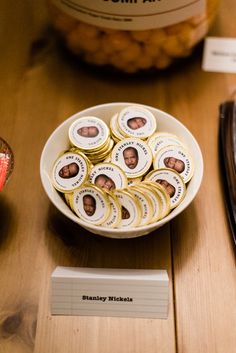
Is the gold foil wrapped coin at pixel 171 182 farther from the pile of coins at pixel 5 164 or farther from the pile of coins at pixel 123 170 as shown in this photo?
the pile of coins at pixel 5 164

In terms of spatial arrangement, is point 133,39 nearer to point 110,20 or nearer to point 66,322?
point 110,20

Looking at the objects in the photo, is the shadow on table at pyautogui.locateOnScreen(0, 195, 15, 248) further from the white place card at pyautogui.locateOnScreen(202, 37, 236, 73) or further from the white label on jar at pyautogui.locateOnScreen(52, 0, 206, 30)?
the white place card at pyautogui.locateOnScreen(202, 37, 236, 73)

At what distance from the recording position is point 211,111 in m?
0.81

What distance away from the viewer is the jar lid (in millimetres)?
626

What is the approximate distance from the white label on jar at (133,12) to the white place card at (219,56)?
0.15m

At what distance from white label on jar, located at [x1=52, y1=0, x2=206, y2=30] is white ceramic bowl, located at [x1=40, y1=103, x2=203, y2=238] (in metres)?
0.14

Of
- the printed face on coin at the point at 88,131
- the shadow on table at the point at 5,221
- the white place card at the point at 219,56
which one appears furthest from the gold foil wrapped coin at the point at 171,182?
the white place card at the point at 219,56

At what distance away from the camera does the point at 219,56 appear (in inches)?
34.7

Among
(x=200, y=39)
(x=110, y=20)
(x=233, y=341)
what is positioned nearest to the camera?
(x=233, y=341)

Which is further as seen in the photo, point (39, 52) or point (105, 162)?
point (39, 52)

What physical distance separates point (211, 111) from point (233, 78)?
94 mm

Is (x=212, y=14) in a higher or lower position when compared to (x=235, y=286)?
higher

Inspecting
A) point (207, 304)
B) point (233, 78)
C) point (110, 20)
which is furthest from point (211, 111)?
point (207, 304)

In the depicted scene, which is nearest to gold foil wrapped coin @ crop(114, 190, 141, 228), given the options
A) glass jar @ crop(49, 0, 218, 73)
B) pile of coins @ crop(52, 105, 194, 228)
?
Result: pile of coins @ crop(52, 105, 194, 228)
